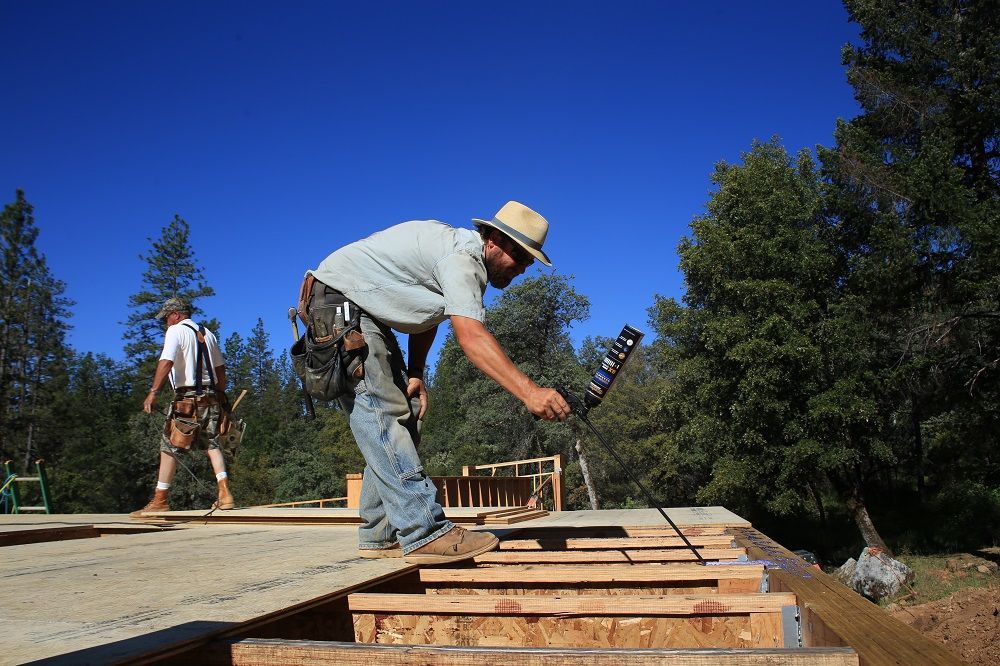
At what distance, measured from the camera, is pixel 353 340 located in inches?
110

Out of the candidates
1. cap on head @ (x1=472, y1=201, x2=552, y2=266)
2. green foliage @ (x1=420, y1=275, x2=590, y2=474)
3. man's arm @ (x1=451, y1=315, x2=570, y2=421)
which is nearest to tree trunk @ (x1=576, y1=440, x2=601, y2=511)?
green foliage @ (x1=420, y1=275, x2=590, y2=474)

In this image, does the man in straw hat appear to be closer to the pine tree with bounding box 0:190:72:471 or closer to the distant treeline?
the distant treeline

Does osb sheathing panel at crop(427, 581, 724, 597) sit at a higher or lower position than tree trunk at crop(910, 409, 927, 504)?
higher

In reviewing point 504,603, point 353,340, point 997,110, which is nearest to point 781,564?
point 504,603

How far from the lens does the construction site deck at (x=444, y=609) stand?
4.53ft

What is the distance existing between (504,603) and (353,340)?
1257 mm

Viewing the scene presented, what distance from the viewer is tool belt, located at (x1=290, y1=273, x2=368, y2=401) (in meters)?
2.81

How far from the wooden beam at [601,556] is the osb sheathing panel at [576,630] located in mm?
694

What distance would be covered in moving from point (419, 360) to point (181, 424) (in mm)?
3765

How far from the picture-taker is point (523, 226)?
2.77m

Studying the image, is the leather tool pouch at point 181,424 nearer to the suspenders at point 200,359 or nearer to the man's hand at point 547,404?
the suspenders at point 200,359

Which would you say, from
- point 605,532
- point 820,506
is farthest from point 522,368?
point 605,532

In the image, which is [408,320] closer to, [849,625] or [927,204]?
[849,625]

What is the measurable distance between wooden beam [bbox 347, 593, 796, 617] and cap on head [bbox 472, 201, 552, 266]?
1305 mm
